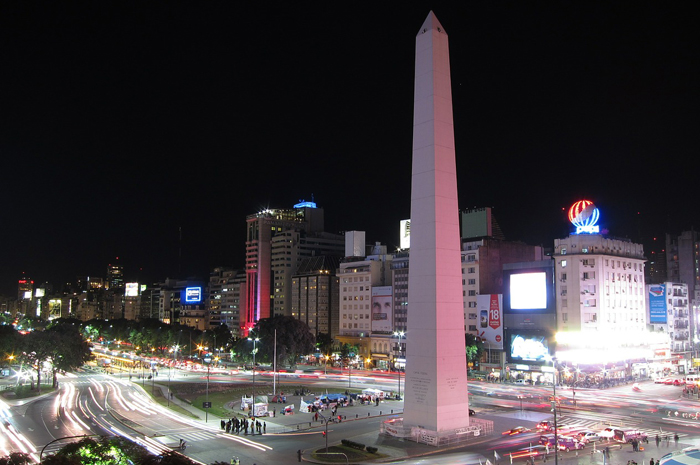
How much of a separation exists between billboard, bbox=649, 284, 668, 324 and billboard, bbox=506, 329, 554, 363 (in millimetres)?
21679

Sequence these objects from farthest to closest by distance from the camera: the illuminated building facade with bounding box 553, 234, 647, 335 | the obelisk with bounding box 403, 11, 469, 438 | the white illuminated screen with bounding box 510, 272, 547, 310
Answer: the white illuminated screen with bounding box 510, 272, 547, 310 → the illuminated building facade with bounding box 553, 234, 647, 335 → the obelisk with bounding box 403, 11, 469, 438

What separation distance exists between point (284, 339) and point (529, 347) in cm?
3756

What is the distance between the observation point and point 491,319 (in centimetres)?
10019

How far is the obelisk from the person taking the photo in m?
40.1

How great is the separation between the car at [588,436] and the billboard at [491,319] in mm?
55315

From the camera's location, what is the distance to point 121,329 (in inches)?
6393

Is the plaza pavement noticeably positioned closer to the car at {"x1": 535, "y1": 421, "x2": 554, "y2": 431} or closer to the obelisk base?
the obelisk base

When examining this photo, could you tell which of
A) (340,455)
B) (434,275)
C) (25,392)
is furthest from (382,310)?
(340,455)

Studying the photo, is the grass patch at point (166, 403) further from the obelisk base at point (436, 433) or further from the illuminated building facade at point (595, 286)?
the illuminated building facade at point (595, 286)

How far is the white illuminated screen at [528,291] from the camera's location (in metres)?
93.6

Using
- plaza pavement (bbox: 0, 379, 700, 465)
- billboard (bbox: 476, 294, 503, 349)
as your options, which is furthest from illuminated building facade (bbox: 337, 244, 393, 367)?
plaza pavement (bbox: 0, 379, 700, 465)

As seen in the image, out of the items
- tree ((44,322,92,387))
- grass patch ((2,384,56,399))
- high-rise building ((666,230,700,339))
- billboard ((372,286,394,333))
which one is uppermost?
high-rise building ((666,230,700,339))

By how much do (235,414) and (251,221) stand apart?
12819cm

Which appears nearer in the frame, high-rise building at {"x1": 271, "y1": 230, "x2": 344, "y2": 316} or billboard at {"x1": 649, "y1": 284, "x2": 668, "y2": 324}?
billboard at {"x1": 649, "y1": 284, "x2": 668, "y2": 324}
